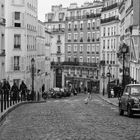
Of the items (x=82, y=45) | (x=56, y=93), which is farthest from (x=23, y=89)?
(x=82, y=45)

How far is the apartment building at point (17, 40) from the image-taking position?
68.2m

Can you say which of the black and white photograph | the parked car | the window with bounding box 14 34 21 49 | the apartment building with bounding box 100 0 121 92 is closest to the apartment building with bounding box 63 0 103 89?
the black and white photograph

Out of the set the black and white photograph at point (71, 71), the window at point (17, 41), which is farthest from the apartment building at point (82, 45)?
the window at point (17, 41)

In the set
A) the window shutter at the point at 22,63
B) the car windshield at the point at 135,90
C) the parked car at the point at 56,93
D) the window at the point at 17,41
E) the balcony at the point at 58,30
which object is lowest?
the parked car at the point at 56,93

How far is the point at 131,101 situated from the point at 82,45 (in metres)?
103

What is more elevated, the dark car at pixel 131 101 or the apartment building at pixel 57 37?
the apartment building at pixel 57 37

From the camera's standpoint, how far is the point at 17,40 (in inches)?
2778

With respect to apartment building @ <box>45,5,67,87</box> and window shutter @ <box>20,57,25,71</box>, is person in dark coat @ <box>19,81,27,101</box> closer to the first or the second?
window shutter @ <box>20,57,25,71</box>

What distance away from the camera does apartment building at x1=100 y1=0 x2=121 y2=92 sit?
3976 inches

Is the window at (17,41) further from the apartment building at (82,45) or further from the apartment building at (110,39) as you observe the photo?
the apartment building at (82,45)

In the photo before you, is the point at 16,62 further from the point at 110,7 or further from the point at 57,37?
the point at 57,37

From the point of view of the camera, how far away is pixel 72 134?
15430 mm

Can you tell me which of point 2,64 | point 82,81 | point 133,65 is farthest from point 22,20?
point 82,81

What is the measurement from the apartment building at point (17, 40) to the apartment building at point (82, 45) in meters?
44.0
